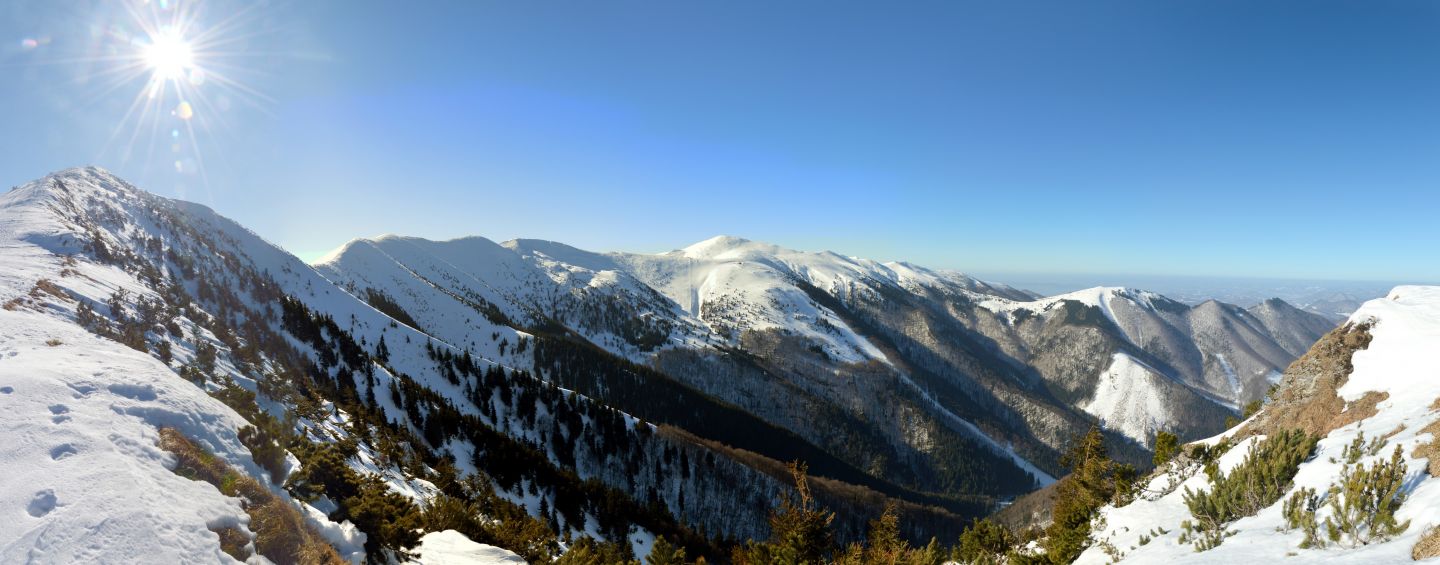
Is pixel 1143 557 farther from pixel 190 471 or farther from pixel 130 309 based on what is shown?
pixel 130 309

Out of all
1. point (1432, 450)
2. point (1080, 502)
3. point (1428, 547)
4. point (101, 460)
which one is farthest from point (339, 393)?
point (1432, 450)

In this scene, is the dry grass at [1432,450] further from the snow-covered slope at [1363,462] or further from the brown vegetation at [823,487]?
the brown vegetation at [823,487]

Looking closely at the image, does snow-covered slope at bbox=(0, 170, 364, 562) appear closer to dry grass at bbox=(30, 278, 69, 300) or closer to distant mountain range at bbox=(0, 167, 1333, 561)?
distant mountain range at bbox=(0, 167, 1333, 561)

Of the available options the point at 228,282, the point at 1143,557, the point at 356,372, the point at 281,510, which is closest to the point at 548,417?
the point at 356,372

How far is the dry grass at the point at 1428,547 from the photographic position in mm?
10156

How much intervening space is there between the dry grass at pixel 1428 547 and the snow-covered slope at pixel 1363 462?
0.42 ft

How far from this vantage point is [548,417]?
10788 cm

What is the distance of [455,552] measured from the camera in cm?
2236

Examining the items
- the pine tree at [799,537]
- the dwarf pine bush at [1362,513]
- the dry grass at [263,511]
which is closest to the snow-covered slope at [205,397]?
the dry grass at [263,511]

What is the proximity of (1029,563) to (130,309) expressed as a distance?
182 feet

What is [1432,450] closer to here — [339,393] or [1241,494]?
[1241,494]

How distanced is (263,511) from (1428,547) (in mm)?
28317

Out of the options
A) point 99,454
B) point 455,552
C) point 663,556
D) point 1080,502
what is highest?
point 99,454

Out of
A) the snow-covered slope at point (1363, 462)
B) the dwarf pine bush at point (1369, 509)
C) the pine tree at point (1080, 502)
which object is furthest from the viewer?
the pine tree at point (1080, 502)
